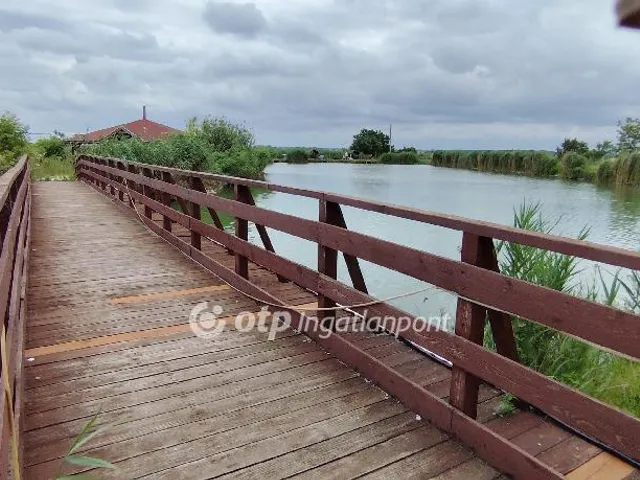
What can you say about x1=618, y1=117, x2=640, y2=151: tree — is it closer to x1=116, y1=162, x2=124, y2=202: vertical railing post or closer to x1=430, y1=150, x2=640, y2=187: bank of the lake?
x1=430, y1=150, x2=640, y2=187: bank of the lake

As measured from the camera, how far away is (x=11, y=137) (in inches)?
1254

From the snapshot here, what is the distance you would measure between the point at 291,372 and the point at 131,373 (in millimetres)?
1016

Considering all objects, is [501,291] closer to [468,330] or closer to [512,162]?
[468,330]

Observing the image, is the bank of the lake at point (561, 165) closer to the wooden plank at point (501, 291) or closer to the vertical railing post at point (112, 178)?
the vertical railing post at point (112, 178)

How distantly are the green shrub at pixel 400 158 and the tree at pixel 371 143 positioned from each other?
4173 millimetres

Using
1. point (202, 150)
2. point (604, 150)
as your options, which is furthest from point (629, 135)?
point (202, 150)

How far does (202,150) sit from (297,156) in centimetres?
6282

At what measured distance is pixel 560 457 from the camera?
7.98 ft

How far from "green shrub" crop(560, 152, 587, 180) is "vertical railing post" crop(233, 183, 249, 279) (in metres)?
40.4

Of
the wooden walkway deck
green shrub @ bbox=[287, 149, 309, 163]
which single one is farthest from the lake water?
green shrub @ bbox=[287, 149, 309, 163]

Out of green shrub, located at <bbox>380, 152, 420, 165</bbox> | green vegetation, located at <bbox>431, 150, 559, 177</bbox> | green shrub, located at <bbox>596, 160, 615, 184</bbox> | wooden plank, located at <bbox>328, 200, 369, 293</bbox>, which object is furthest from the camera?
green shrub, located at <bbox>380, 152, 420, 165</bbox>

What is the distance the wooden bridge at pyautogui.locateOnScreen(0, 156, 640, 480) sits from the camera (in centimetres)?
224

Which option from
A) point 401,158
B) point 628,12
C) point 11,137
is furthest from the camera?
point 401,158

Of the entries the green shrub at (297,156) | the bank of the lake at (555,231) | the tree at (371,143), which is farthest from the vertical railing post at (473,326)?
the tree at (371,143)
